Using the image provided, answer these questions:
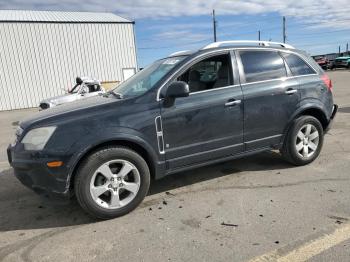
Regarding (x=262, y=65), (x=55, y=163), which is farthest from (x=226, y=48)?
(x=55, y=163)

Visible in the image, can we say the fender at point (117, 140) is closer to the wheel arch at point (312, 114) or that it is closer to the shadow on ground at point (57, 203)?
the shadow on ground at point (57, 203)

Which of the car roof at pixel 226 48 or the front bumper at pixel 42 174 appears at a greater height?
the car roof at pixel 226 48

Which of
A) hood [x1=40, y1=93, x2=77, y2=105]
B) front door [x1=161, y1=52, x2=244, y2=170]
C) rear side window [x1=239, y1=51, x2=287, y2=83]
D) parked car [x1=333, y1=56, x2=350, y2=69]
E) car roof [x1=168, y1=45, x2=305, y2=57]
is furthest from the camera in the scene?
parked car [x1=333, y1=56, x2=350, y2=69]

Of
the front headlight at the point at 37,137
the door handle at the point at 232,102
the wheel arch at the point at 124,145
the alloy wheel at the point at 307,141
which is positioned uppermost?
the door handle at the point at 232,102

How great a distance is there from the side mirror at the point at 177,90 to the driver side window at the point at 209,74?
0.41m

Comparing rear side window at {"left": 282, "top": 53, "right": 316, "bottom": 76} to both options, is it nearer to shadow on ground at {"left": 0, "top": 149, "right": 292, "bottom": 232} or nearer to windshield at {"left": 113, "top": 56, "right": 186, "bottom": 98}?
shadow on ground at {"left": 0, "top": 149, "right": 292, "bottom": 232}

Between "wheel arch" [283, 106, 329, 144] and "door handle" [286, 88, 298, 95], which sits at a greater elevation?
"door handle" [286, 88, 298, 95]

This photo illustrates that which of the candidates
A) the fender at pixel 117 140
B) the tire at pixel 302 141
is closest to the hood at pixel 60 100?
the fender at pixel 117 140

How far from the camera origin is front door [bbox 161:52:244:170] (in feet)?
13.3

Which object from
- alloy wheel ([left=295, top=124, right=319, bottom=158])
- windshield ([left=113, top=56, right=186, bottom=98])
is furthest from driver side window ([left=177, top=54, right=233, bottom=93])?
alloy wheel ([left=295, top=124, right=319, bottom=158])

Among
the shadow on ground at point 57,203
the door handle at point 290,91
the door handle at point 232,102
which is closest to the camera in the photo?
the shadow on ground at point 57,203

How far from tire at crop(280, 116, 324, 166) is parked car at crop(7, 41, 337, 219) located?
0.02 m

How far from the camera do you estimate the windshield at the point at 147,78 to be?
4.21 metres

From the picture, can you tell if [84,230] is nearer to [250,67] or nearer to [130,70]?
[250,67]
